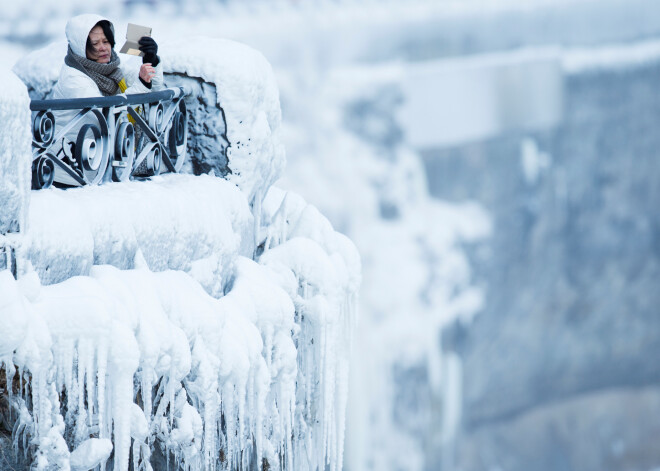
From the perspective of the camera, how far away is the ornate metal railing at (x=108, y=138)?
382cm

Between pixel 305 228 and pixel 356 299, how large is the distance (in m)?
0.50

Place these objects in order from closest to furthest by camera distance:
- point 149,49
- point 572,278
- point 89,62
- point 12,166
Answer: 1. point 12,166
2. point 89,62
3. point 149,49
4. point 572,278

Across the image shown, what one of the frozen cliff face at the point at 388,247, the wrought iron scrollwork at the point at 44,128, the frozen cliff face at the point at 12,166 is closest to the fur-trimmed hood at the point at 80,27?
the wrought iron scrollwork at the point at 44,128

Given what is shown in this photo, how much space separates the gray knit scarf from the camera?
4461mm

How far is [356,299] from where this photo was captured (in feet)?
18.5

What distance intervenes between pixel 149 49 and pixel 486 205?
21.5 metres

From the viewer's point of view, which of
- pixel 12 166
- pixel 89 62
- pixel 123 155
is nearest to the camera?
pixel 12 166

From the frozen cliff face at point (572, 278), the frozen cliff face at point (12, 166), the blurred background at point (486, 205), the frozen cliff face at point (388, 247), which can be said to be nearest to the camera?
the frozen cliff face at point (12, 166)

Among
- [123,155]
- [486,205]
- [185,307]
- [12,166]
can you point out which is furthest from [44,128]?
[486,205]

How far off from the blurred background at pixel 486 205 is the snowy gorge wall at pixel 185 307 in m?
16.6

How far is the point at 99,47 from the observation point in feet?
14.6

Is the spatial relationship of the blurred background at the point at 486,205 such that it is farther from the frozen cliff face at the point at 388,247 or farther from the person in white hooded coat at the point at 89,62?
the person in white hooded coat at the point at 89,62

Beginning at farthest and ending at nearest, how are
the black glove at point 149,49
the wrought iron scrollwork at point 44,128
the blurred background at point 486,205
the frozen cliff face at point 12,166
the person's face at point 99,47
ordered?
1. the blurred background at point 486,205
2. the black glove at point 149,49
3. the person's face at point 99,47
4. the wrought iron scrollwork at point 44,128
5. the frozen cliff face at point 12,166

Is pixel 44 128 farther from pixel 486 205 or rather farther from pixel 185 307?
pixel 486 205
